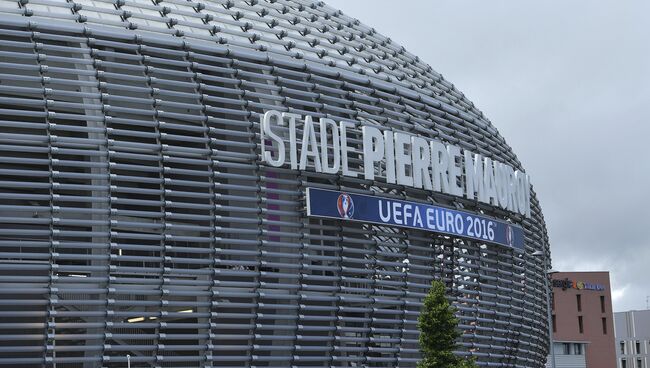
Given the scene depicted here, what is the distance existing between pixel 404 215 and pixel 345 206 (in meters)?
3.27

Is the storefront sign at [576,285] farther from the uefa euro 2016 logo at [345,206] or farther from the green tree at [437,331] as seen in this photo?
the green tree at [437,331]

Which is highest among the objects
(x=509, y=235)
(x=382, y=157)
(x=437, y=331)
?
(x=382, y=157)

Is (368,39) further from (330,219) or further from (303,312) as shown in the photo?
(303,312)

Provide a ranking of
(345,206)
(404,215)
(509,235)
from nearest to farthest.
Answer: (345,206) < (404,215) < (509,235)

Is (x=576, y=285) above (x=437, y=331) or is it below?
above

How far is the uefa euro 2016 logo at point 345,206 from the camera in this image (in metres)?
42.2

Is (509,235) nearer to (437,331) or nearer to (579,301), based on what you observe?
(437,331)

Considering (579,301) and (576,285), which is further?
(579,301)

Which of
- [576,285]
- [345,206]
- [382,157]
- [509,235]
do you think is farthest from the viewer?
[576,285]

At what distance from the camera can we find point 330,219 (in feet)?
139

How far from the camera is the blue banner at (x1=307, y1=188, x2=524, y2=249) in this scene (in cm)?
4172

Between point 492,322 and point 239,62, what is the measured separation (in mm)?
17557

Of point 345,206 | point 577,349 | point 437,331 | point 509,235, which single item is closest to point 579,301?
point 577,349

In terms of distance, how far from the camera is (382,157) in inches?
1730
